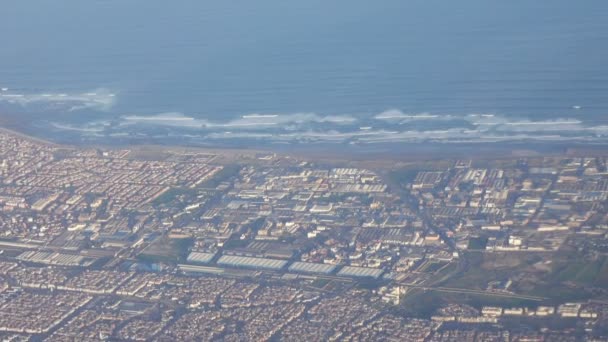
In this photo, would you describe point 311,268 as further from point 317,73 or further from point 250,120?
point 317,73

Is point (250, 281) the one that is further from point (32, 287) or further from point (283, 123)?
point (283, 123)

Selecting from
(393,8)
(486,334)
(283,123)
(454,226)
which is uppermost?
(393,8)

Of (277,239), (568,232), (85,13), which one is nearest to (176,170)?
(277,239)

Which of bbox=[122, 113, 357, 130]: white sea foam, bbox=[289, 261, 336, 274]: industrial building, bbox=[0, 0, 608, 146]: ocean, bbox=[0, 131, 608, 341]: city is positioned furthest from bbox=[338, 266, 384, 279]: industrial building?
bbox=[122, 113, 357, 130]: white sea foam

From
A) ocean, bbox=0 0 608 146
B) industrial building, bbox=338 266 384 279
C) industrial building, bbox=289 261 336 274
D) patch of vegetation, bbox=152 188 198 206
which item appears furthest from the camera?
ocean, bbox=0 0 608 146

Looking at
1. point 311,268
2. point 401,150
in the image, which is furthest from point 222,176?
point 311,268

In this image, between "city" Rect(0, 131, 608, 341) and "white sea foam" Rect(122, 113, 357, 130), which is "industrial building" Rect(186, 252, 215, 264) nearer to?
"city" Rect(0, 131, 608, 341)
